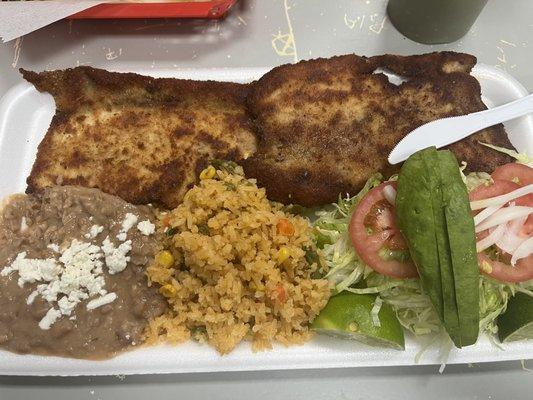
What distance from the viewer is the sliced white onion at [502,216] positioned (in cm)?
207

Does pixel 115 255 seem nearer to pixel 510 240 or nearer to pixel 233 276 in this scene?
pixel 233 276

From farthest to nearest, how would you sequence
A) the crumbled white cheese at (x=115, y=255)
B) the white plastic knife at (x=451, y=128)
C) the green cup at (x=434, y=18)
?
1. the green cup at (x=434, y=18)
2. the white plastic knife at (x=451, y=128)
3. the crumbled white cheese at (x=115, y=255)

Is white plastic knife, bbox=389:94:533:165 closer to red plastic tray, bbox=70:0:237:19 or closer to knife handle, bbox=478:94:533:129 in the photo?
knife handle, bbox=478:94:533:129

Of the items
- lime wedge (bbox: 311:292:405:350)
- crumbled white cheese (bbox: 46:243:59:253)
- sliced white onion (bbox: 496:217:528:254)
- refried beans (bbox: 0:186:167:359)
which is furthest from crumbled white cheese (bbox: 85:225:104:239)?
sliced white onion (bbox: 496:217:528:254)

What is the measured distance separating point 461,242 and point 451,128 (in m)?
0.68

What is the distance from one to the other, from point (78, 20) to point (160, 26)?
53cm

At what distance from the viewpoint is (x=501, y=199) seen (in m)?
2.08

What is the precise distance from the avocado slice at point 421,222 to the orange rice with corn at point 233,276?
0.44 meters

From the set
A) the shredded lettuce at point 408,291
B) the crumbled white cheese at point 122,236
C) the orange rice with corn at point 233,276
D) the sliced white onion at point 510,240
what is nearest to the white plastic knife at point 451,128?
the shredded lettuce at point 408,291

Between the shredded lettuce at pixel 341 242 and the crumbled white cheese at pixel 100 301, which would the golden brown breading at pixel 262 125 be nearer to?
the shredded lettuce at pixel 341 242

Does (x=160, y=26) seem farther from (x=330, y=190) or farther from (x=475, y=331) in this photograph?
(x=475, y=331)

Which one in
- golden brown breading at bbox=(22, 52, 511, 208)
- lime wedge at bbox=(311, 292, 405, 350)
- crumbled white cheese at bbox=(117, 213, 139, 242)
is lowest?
lime wedge at bbox=(311, 292, 405, 350)

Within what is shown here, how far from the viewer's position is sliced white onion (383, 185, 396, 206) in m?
2.12

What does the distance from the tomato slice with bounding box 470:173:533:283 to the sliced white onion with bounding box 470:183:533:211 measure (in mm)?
37
